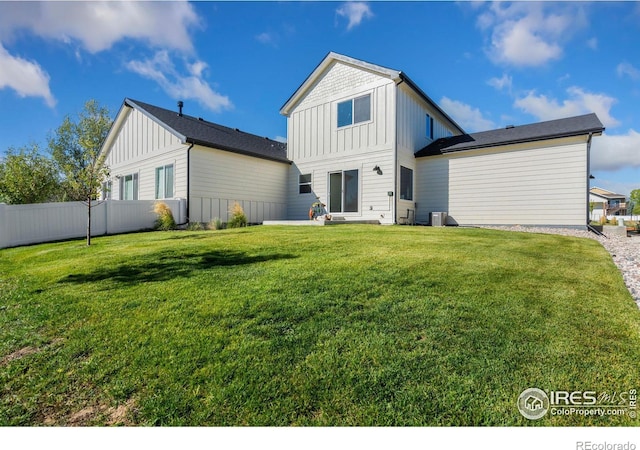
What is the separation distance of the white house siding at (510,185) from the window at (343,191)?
111 inches

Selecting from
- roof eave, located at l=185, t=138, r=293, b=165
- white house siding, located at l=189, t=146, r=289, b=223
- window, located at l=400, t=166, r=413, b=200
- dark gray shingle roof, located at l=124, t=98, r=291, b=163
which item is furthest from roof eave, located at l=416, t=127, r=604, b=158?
dark gray shingle roof, located at l=124, t=98, r=291, b=163

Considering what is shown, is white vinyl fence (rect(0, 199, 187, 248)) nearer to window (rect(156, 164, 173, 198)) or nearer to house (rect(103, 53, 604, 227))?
window (rect(156, 164, 173, 198))

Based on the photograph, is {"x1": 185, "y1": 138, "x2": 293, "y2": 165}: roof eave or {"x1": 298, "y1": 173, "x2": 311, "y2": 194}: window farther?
{"x1": 298, "y1": 173, "x2": 311, "y2": 194}: window

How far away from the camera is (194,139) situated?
11648mm

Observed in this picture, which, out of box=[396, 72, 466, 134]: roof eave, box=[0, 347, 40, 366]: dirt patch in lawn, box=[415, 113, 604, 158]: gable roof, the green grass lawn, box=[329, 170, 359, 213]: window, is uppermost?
box=[396, 72, 466, 134]: roof eave

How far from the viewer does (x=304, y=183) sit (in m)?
14.5

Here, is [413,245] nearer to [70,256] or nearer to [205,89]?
[70,256]

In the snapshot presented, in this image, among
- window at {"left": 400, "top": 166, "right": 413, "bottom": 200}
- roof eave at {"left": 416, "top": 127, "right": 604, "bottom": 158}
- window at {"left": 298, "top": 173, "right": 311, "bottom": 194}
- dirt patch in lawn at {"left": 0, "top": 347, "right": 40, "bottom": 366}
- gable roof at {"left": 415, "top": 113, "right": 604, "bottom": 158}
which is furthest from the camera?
window at {"left": 298, "top": 173, "right": 311, "bottom": 194}

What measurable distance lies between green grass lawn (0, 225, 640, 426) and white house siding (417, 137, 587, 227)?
22.2ft

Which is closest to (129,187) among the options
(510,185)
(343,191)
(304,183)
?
(304,183)

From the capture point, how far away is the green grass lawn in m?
1.88

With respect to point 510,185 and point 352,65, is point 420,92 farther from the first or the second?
point 510,185

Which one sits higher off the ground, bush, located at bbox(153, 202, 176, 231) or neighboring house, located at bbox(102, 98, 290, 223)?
neighboring house, located at bbox(102, 98, 290, 223)

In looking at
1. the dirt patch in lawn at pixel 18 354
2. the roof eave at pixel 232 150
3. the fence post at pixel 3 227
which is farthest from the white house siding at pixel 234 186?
the dirt patch in lawn at pixel 18 354
